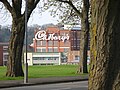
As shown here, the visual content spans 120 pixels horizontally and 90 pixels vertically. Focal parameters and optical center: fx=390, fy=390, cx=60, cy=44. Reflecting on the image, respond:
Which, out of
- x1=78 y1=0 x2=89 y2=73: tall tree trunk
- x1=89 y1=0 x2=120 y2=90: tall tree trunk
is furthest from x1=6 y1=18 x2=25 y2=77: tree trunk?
x1=89 y1=0 x2=120 y2=90: tall tree trunk

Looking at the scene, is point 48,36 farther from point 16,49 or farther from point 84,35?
point 16,49

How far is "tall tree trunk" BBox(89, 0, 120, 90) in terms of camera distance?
5.76 m

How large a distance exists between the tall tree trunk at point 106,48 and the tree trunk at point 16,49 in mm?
25516

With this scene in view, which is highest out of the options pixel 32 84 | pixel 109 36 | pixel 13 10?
pixel 13 10

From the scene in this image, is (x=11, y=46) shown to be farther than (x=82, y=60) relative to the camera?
No

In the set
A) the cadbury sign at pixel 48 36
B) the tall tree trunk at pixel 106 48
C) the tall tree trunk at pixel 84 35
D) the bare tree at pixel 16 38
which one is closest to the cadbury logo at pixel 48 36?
the cadbury sign at pixel 48 36

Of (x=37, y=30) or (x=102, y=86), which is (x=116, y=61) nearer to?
(x=102, y=86)

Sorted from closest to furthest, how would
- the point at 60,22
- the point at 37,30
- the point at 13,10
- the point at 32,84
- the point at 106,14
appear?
the point at 106,14 → the point at 32,84 → the point at 13,10 → the point at 60,22 → the point at 37,30

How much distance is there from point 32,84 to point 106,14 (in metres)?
20.5

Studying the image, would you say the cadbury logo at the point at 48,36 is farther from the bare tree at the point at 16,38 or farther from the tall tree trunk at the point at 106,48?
the tall tree trunk at the point at 106,48

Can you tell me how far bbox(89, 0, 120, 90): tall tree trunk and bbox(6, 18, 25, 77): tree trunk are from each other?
25.5 metres

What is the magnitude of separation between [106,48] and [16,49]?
86.0 ft

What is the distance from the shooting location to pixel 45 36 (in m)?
139

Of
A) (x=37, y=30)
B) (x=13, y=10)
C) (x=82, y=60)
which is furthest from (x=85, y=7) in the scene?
(x=37, y=30)
